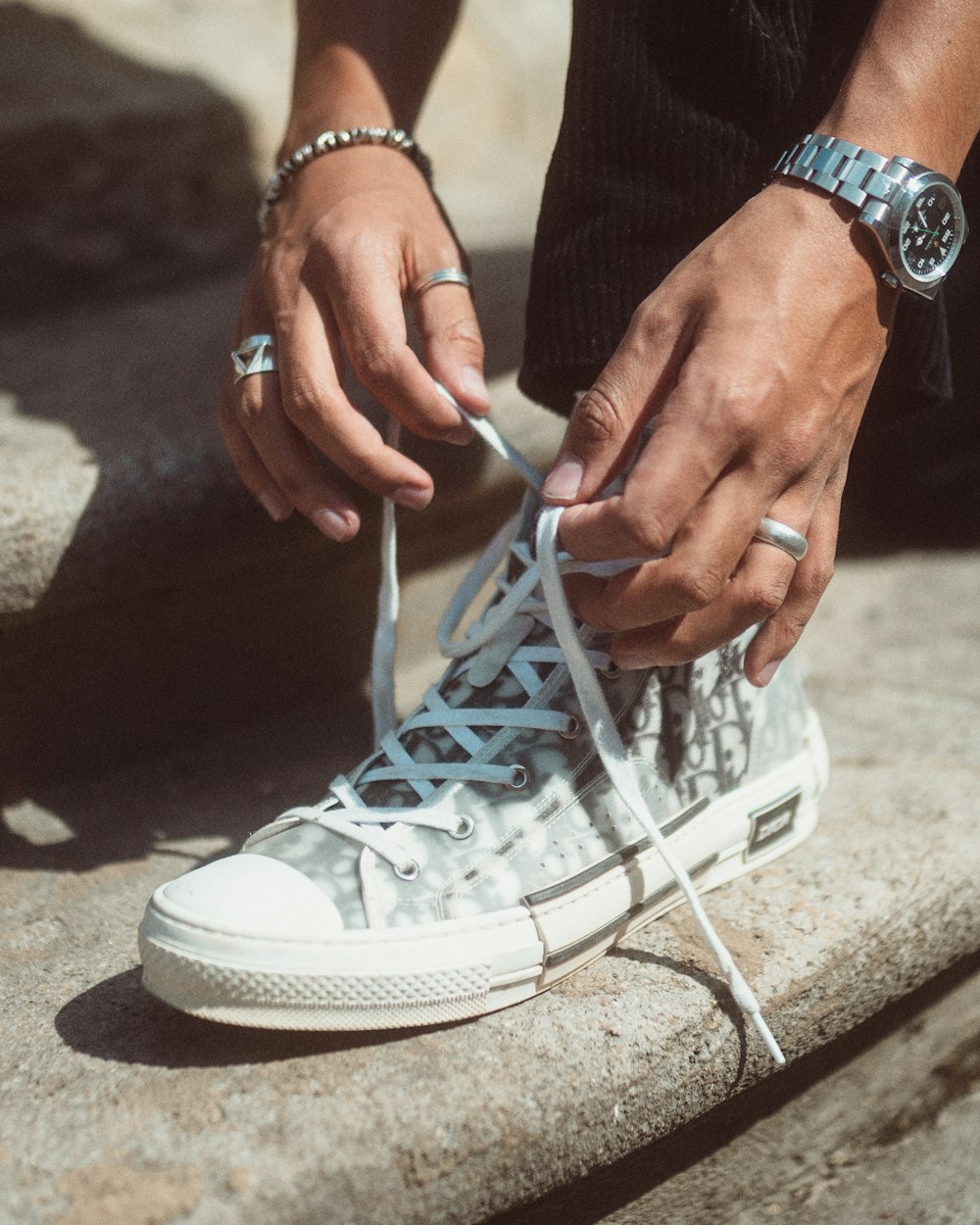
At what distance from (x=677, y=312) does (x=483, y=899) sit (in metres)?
0.38

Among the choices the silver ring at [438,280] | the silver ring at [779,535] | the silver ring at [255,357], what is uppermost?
the silver ring at [438,280]

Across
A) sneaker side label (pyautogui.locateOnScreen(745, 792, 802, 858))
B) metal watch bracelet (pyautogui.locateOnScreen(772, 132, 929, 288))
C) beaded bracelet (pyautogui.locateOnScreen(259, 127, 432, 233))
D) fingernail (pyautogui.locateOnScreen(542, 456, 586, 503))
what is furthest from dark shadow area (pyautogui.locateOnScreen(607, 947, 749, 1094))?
beaded bracelet (pyautogui.locateOnScreen(259, 127, 432, 233))

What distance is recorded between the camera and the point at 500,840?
2.46 ft

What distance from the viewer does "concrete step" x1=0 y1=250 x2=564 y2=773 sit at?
99cm

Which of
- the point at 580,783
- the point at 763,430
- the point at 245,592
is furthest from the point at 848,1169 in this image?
the point at 245,592

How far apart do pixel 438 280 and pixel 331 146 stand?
18 cm

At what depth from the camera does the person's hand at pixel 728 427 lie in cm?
62

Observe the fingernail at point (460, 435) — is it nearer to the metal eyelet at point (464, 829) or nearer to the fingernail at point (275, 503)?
the fingernail at point (275, 503)

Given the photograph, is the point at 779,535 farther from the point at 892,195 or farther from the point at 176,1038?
the point at 176,1038

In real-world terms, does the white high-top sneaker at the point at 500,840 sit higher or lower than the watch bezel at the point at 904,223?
lower

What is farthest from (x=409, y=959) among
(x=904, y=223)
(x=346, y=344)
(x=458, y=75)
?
(x=458, y=75)

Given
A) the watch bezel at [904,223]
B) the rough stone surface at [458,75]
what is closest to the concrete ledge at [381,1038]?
the watch bezel at [904,223]

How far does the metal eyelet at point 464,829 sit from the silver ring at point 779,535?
26 cm

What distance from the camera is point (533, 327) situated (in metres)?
0.84
